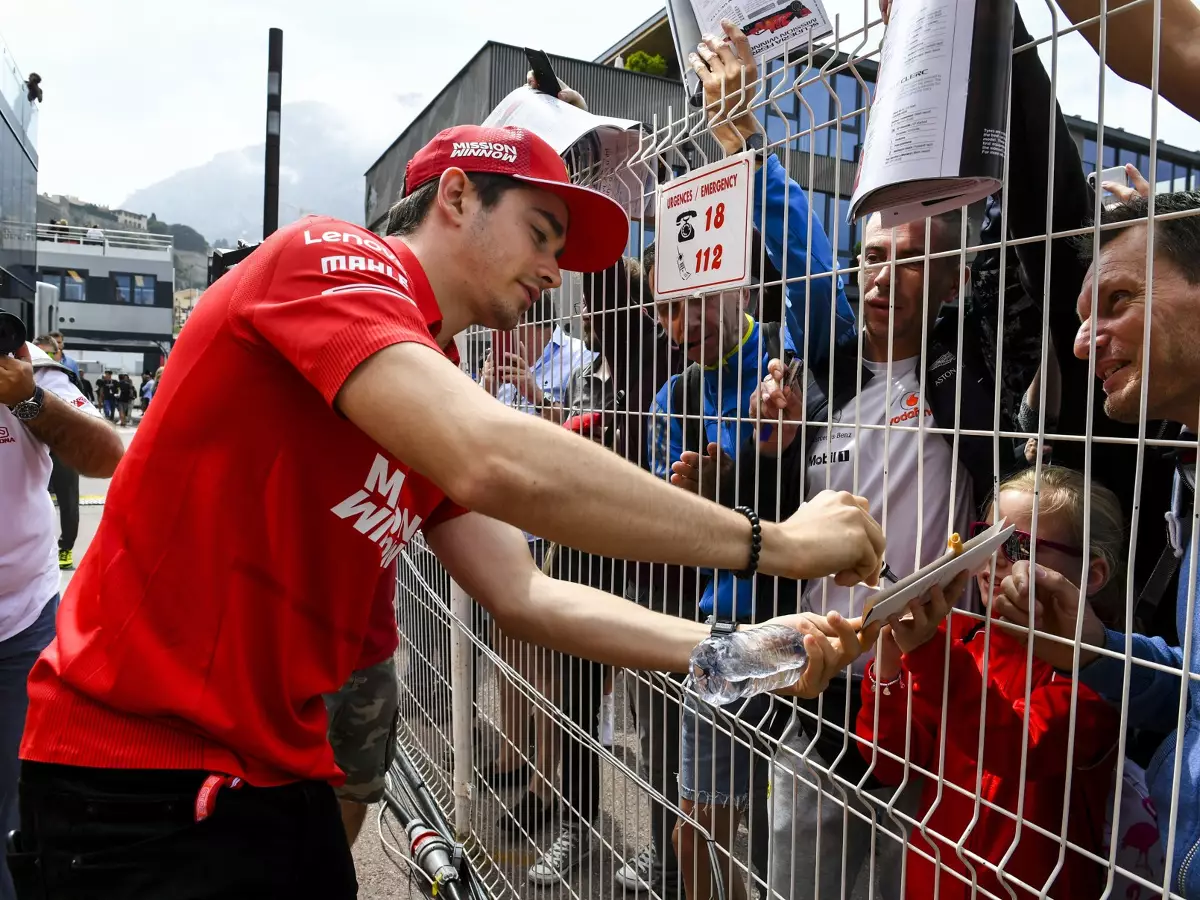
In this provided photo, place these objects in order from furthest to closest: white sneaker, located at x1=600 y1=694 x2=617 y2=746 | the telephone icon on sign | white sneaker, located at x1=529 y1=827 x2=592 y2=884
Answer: white sneaker, located at x1=529 y1=827 x2=592 y2=884, white sneaker, located at x1=600 y1=694 x2=617 y2=746, the telephone icon on sign

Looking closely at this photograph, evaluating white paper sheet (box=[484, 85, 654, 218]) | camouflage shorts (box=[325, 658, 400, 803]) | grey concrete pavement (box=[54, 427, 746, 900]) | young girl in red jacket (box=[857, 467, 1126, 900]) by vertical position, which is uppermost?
white paper sheet (box=[484, 85, 654, 218])

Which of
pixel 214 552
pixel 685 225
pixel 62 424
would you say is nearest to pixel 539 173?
pixel 685 225

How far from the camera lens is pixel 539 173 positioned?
1.91 metres

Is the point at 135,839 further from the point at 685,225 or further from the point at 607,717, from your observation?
the point at 685,225

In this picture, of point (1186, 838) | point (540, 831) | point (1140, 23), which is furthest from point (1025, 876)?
point (540, 831)

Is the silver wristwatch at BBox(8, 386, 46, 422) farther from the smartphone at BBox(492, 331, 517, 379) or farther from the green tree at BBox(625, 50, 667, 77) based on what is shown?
the green tree at BBox(625, 50, 667, 77)

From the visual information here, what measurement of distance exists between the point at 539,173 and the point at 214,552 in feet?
3.43

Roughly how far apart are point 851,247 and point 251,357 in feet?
4.11

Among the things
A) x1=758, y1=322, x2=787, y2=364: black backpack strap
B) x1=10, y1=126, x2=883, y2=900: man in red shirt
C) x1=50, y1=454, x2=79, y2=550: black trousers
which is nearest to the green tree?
x1=50, y1=454, x2=79, y2=550: black trousers

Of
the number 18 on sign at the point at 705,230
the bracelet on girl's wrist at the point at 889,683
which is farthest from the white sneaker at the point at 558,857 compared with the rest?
the number 18 on sign at the point at 705,230

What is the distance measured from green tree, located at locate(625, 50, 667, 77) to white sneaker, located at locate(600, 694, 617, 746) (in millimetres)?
23040

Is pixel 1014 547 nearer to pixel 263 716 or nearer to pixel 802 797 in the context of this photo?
pixel 802 797

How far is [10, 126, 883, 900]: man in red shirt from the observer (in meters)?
1.18

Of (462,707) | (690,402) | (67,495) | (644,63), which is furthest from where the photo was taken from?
(644,63)
